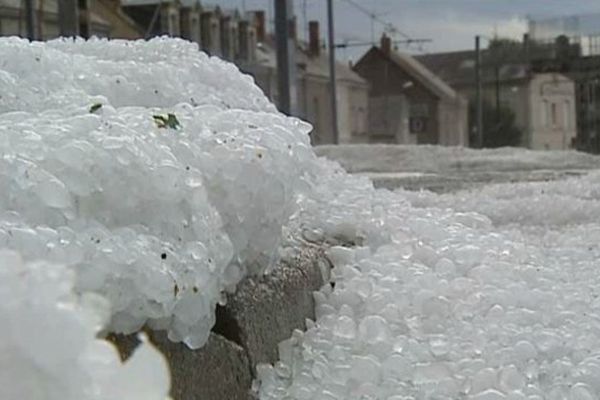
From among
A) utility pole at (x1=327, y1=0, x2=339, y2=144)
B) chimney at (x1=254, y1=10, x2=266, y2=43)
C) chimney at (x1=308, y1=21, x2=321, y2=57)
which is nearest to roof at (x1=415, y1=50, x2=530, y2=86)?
chimney at (x1=308, y1=21, x2=321, y2=57)

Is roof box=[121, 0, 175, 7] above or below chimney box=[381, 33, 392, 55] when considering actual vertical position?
above

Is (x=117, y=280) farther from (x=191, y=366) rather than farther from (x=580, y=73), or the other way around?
(x=580, y=73)

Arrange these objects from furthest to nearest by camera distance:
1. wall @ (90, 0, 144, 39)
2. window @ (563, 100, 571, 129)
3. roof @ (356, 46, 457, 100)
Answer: roof @ (356, 46, 457, 100) → window @ (563, 100, 571, 129) → wall @ (90, 0, 144, 39)

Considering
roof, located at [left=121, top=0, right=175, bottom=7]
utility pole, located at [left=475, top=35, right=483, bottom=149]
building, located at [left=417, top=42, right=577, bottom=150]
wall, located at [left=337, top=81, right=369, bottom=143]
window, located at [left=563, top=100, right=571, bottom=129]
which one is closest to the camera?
roof, located at [left=121, top=0, right=175, bottom=7]

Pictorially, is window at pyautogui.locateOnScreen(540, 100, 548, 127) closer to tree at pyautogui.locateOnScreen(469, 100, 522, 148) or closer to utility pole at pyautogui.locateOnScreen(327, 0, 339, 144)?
tree at pyautogui.locateOnScreen(469, 100, 522, 148)

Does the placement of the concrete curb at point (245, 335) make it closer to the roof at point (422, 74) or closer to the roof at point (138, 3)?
the roof at point (138, 3)

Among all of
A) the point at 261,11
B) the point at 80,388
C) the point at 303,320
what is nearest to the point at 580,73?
the point at 261,11
